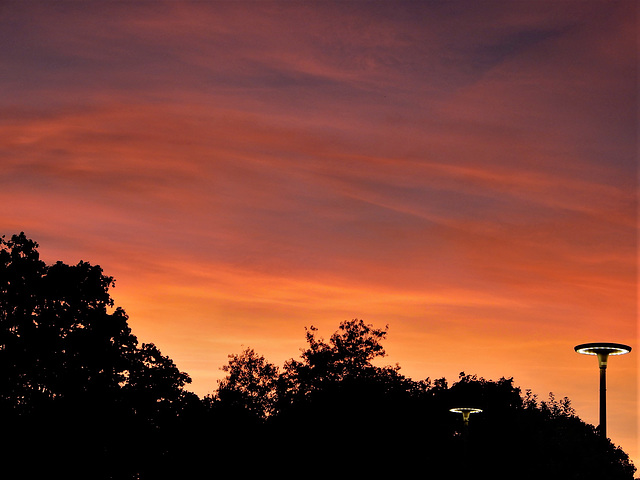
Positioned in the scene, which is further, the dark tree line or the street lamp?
the dark tree line

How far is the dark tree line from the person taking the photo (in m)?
44.3

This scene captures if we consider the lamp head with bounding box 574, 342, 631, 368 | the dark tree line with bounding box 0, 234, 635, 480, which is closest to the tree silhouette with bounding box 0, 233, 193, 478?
the dark tree line with bounding box 0, 234, 635, 480

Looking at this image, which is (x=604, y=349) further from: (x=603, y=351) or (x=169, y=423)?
(x=169, y=423)

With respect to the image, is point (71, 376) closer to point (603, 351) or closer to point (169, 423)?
point (169, 423)

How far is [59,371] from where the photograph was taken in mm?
45500

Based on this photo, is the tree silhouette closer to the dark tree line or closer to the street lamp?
the dark tree line

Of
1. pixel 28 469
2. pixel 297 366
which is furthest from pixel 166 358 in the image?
pixel 297 366

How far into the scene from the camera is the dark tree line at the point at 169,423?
145ft

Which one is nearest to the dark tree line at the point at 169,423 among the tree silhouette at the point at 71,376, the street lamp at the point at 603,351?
the tree silhouette at the point at 71,376

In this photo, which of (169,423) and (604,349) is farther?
(169,423)

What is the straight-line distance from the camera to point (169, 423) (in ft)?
159

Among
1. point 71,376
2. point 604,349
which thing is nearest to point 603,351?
point 604,349

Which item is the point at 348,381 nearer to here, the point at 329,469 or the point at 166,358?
the point at 329,469

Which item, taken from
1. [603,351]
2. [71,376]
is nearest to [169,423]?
[71,376]
